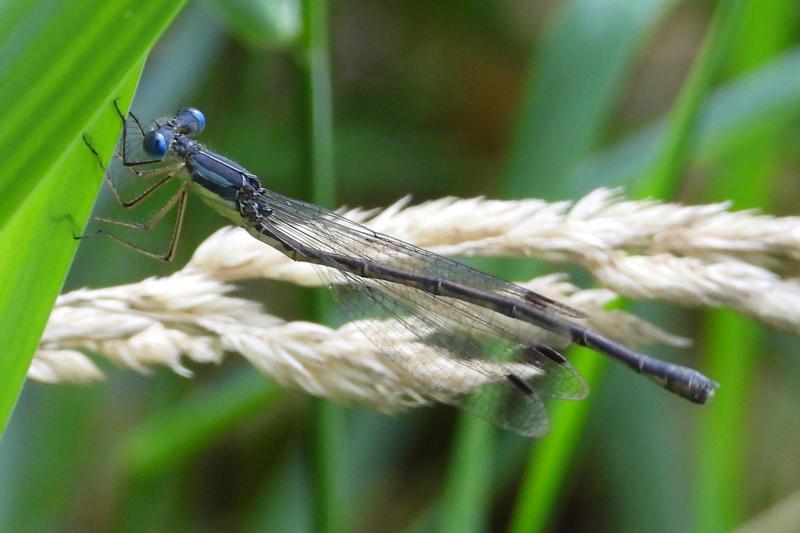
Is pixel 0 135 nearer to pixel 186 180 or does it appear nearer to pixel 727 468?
pixel 186 180

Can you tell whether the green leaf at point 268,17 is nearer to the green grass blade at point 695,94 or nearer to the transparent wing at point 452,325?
the transparent wing at point 452,325

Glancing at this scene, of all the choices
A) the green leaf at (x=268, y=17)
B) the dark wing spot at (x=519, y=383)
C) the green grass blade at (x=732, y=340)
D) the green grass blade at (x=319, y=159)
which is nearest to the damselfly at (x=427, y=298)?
the dark wing spot at (x=519, y=383)

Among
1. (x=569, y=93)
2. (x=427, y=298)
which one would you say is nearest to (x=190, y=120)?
(x=427, y=298)

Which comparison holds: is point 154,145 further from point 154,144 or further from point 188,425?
point 188,425

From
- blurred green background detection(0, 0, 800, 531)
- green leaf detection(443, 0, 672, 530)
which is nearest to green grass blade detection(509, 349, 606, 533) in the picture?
blurred green background detection(0, 0, 800, 531)

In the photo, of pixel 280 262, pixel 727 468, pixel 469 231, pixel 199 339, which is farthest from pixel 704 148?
pixel 199 339

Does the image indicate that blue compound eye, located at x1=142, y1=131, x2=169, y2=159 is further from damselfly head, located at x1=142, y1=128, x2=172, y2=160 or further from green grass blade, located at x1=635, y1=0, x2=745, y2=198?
green grass blade, located at x1=635, y1=0, x2=745, y2=198

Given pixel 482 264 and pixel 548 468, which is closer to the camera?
pixel 548 468

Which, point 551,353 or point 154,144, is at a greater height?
point 154,144
